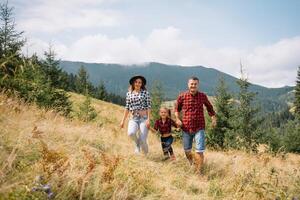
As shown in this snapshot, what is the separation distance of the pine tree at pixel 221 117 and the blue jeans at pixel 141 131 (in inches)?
568

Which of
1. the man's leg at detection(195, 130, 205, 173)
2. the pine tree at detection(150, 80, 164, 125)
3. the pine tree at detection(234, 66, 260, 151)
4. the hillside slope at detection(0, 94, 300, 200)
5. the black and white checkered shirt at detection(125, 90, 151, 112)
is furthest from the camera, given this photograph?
the pine tree at detection(150, 80, 164, 125)

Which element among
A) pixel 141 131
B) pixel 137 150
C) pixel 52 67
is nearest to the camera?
pixel 137 150

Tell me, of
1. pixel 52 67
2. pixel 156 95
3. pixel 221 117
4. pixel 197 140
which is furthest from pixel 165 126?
pixel 156 95

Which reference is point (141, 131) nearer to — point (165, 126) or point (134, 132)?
point (134, 132)

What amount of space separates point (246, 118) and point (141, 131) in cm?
1407

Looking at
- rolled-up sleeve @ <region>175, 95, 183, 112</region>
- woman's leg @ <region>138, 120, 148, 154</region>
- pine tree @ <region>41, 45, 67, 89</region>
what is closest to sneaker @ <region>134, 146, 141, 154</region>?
woman's leg @ <region>138, 120, 148, 154</region>

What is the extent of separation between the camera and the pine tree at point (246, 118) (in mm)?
21672

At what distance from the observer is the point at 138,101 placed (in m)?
9.52

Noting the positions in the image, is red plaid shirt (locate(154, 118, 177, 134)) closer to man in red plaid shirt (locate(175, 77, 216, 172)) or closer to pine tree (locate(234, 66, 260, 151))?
man in red plaid shirt (locate(175, 77, 216, 172))

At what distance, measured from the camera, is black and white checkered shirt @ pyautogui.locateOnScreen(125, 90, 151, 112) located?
31.2ft

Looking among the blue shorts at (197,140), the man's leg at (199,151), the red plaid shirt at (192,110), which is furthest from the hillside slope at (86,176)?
the red plaid shirt at (192,110)

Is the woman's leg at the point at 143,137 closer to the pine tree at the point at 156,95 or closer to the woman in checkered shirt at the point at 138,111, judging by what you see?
the woman in checkered shirt at the point at 138,111

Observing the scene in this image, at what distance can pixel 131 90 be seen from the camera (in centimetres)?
980

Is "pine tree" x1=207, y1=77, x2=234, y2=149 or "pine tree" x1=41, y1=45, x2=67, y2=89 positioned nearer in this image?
"pine tree" x1=207, y1=77, x2=234, y2=149
